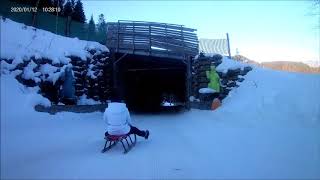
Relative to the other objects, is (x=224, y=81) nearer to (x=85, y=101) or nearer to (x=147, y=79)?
(x=85, y=101)

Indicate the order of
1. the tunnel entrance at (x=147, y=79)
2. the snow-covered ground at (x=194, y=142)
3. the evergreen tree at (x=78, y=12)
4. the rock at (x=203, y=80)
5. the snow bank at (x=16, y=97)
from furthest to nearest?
the evergreen tree at (x=78, y=12), the tunnel entrance at (x=147, y=79), the rock at (x=203, y=80), the snow bank at (x=16, y=97), the snow-covered ground at (x=194, y=142)

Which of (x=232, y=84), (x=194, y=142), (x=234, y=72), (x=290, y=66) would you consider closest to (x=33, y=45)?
(x=194, y=142)

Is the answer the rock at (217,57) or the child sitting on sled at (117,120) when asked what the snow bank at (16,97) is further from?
the rock at (217,57)

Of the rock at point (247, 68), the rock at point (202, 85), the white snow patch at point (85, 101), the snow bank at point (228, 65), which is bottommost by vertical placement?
the white snow patch at point (85, 101)

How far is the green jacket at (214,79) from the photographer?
15.5m

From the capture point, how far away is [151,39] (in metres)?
18.9

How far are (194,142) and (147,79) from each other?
59.6 ft

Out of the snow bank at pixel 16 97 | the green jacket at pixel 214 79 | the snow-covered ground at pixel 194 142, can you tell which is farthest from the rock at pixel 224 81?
the snow bank at pixel 16 97

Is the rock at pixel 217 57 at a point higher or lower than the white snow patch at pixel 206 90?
higher

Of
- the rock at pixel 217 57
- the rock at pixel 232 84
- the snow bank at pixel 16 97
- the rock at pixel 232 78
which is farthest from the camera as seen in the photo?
the rock at pixel 217 57

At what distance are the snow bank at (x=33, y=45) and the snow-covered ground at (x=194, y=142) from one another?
1.50 metres

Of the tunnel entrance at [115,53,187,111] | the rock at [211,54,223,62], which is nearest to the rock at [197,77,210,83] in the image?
the rock at [211,54,223,62]

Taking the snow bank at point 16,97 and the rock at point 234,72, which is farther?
the rock at point 234,72

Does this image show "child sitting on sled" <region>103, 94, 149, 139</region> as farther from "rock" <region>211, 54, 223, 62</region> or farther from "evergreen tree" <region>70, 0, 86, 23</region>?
"evergreen tree" <region>70, 0, 86, 23</region>
